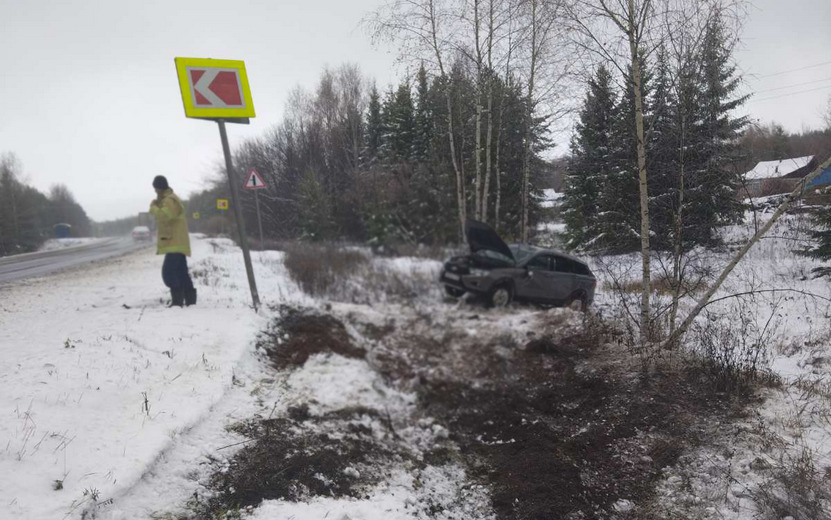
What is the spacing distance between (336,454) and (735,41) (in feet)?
18.6

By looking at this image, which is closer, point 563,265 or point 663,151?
point 663,151

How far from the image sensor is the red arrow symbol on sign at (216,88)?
470 centimetres

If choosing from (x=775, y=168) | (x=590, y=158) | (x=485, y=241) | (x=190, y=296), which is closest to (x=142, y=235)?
(x=190, y=296)

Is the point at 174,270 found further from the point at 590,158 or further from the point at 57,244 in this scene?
the point at 57,244

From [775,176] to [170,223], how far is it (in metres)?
6.90

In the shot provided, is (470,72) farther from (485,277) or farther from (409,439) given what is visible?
(409,439)

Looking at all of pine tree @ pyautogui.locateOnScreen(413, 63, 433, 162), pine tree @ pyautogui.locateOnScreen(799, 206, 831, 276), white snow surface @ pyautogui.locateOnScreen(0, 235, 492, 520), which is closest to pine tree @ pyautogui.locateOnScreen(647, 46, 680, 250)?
pine tree @ pyautogui.locateOnScreen(799, 206, 831, 276)

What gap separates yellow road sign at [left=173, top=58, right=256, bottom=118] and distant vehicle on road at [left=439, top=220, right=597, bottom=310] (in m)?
3.66

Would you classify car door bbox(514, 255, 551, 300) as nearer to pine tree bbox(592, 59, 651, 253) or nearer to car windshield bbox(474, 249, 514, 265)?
car windshield bbox(474, 249, 514, 265)

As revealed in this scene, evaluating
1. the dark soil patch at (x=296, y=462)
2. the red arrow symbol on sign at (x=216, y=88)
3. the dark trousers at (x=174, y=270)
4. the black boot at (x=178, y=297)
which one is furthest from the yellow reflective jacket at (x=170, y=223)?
the dark soil patch at (x=296, y=462)

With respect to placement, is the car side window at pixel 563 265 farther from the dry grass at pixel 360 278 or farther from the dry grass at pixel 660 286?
the dry grass at pixel 360 278

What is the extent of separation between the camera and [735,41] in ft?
13.4

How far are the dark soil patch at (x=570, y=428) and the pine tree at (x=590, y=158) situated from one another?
5.85 ft

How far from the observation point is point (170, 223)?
5.00 meters
